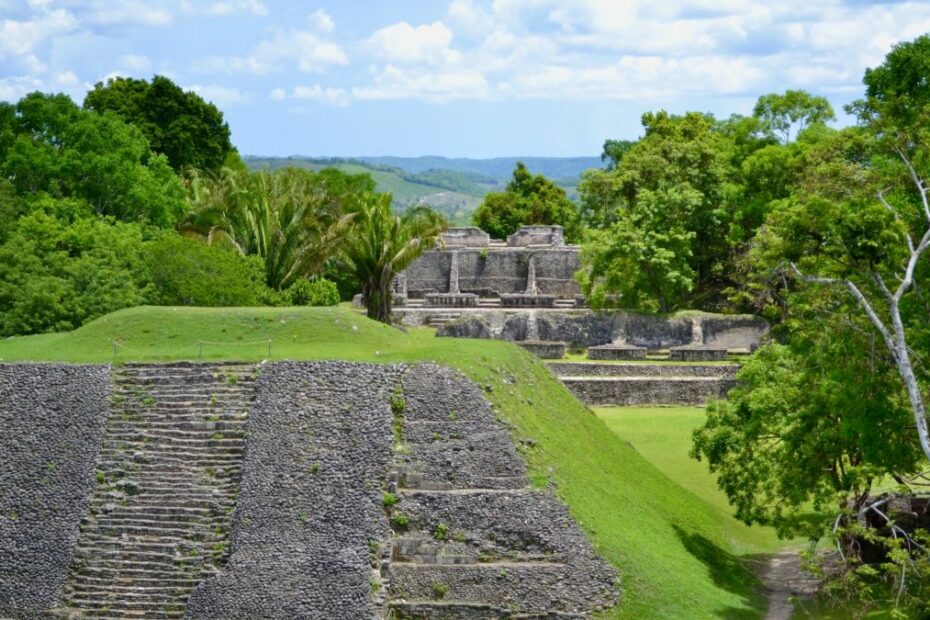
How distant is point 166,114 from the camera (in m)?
64.5

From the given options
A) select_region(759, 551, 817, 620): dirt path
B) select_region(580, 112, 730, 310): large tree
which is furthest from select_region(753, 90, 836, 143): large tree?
select_region(759, 551, 817, 620): dirt path

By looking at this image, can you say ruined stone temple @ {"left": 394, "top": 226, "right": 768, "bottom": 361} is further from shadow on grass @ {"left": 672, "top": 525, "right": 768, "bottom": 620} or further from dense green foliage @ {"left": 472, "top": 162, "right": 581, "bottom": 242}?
shadow on grass @ {"left": 672, "top": 525, "right": 768, "bottom": 620}

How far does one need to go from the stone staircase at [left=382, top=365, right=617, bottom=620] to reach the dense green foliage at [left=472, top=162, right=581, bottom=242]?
169 ft

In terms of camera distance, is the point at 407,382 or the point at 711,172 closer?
the point at 407,382

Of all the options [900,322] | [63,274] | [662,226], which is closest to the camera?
[900,322]

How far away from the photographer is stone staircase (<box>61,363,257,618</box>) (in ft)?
69.6

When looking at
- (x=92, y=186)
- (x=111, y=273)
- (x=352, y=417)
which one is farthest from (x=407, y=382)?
(x=92, y=186)

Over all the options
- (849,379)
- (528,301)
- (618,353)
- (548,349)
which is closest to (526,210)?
(528,301)

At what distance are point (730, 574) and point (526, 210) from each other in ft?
179

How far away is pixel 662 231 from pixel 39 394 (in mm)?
29818

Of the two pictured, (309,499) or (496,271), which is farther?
(496,271)

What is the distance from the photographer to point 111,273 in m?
34.8

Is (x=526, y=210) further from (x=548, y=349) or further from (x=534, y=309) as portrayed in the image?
(x=548, y=349)

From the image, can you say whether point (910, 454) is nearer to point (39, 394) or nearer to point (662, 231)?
point (39, 394)
